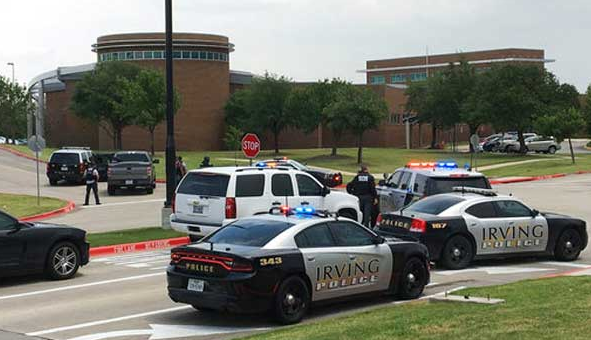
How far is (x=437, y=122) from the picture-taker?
81.4 meters

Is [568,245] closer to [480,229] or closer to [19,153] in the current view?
[480,229]

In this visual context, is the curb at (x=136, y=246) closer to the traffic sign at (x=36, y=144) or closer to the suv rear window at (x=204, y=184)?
the suv rear window at (x=204, y=184)

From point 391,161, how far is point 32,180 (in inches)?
1206

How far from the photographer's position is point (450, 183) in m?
19.3

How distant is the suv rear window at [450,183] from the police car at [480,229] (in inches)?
88.8

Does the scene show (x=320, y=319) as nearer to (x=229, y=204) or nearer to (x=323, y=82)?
(x=229, y=204)

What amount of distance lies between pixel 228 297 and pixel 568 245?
8968 mm

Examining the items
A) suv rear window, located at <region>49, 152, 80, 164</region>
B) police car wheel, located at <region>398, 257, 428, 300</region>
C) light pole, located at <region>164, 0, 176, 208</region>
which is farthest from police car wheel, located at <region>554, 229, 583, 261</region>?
suv rear window, located at <region>49, 152, 80, 164</region>

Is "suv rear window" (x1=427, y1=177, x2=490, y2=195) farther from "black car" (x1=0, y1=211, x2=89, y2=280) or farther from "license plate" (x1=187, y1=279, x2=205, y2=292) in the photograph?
"license plate" (x1=187, y1=279, x2=205, y2=292)

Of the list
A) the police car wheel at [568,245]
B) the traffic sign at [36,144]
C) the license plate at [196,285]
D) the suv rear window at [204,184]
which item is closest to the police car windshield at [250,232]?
the license plate at [196,285]

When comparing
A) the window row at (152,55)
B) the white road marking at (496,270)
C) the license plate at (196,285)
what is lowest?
the white road marking at (496,270)

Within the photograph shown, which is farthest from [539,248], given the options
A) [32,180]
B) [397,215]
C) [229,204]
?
[32,180]

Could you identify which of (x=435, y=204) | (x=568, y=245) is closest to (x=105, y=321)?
(x=435, y=204)

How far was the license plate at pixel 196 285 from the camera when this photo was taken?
10375 mm
